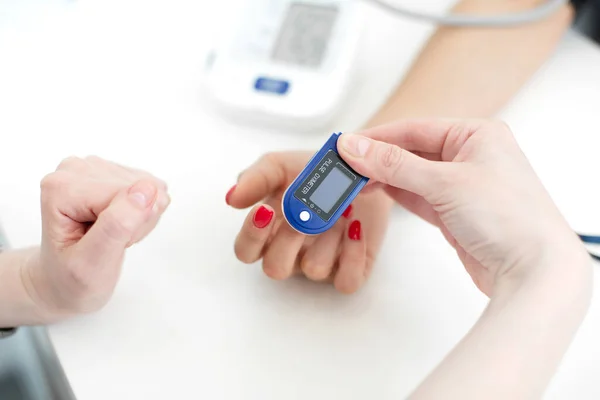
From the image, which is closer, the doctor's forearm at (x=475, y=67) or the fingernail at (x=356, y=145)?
the fingernail at (x=356, y=145)

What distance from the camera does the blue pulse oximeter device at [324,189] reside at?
493 millimetres

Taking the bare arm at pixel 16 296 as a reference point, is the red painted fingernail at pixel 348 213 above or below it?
above

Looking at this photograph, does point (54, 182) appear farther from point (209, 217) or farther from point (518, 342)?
point (518, 342)

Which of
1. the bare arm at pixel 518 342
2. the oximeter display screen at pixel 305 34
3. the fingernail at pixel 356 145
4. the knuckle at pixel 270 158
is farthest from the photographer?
the oximeter display screen at pixel 305 34

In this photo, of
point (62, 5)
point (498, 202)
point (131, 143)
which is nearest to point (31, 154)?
point (131, 143)

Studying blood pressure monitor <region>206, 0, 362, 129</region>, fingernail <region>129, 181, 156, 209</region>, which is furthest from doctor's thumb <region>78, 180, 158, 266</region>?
blood pressure monitor <region>206, 0, 362, 129</region>

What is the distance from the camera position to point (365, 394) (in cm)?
48

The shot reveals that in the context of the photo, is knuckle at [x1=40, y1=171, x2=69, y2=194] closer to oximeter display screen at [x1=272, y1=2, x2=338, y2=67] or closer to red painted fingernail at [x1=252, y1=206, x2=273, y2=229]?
red painted fingernail at [x1=252, y1=206, x2=273, y2=229]

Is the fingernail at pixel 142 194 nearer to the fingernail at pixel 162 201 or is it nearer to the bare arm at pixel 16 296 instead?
the fingernail at pixel 162 201

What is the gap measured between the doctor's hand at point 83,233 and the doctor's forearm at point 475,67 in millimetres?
299

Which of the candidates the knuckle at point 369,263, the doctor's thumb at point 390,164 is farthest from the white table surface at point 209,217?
the doctor's thumb at point 390,164

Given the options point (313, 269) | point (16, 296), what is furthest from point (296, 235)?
point (16, 296)

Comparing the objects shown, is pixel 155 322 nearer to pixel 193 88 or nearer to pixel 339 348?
pixel 339 348

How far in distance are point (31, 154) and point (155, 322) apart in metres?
0.26
